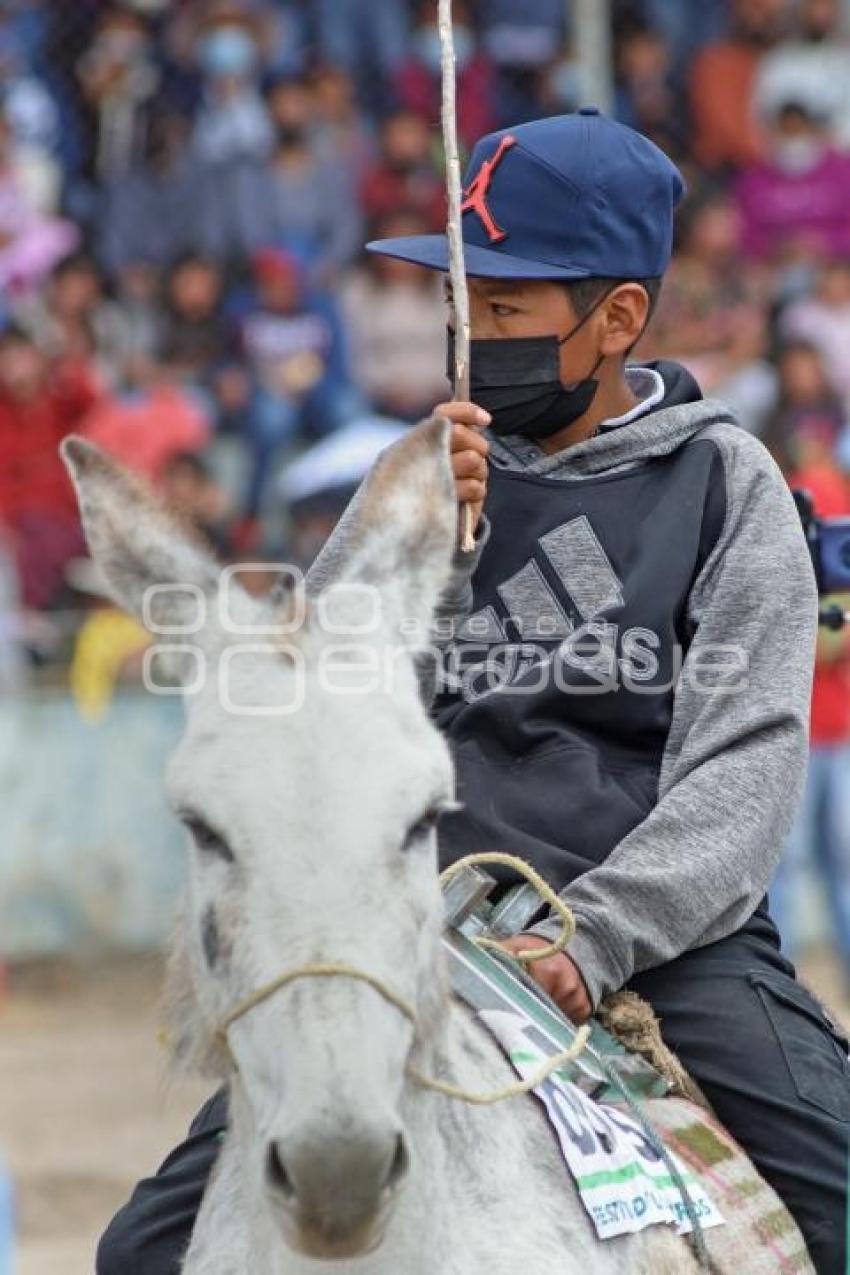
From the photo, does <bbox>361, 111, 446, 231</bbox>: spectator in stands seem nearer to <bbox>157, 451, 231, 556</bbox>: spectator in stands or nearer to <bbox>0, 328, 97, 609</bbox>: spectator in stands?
<bbox>0, 328, 97, 609</bbox>: spectator in stands

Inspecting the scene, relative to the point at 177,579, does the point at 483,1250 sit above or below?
below

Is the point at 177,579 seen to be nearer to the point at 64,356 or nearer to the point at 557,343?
the point at 557,343

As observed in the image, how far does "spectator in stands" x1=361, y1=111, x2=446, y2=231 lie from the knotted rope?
400 inches

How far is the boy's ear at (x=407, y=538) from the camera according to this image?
11.7ft

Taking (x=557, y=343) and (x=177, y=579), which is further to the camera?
(x=557, y=343)

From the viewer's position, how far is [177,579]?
352cm

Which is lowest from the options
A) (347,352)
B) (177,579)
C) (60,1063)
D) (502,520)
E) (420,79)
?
(60,1063)

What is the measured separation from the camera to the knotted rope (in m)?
3.15

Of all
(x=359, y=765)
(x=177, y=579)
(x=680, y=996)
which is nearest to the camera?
(x=359, y=765)

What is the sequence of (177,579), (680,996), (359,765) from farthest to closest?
(680,996)
(177,579)
(359,765)

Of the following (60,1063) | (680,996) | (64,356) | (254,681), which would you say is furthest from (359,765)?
(64,356)

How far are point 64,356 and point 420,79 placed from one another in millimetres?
3103

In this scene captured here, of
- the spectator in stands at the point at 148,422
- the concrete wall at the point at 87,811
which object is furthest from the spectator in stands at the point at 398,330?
the concrete wall at the point at 87,811

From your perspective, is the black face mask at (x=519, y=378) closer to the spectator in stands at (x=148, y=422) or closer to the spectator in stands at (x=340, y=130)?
the spectator in stands at (x=148, y=422)
